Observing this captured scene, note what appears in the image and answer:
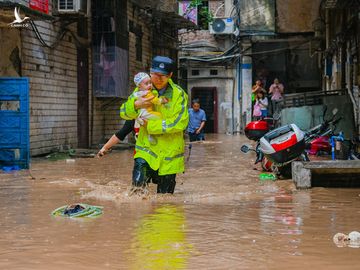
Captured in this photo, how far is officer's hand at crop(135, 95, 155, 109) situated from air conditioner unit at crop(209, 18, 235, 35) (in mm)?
27948

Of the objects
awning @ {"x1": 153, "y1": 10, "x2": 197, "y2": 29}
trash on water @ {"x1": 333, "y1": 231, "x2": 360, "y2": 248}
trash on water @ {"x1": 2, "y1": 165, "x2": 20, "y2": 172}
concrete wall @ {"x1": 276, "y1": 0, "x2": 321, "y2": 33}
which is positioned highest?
awning @ {"x1": 153, "y1": 10, "x2": 197, "y2": 29}

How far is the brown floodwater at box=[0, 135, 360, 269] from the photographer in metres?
4.42

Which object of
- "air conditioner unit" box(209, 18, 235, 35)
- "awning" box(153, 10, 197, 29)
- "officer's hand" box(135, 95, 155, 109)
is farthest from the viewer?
"air conditioner unit" box(209, 18, 235, 35)

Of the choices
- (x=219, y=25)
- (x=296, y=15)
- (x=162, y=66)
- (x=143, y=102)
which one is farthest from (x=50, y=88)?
(x=219, y=25)

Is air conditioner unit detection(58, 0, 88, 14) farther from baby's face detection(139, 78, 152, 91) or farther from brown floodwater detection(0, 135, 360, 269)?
baby's face detection(139, 78, 152, 91)

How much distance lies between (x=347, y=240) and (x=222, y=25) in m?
30.0

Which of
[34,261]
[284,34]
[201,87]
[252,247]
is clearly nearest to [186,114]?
[252,247]

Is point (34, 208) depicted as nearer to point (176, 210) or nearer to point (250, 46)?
point (176, 210)

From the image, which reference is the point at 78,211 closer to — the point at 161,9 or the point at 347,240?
the point at 347,240

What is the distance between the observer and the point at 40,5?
1570cm

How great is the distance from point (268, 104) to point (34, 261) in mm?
20184

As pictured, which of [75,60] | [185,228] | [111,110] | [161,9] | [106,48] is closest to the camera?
[185,228]
